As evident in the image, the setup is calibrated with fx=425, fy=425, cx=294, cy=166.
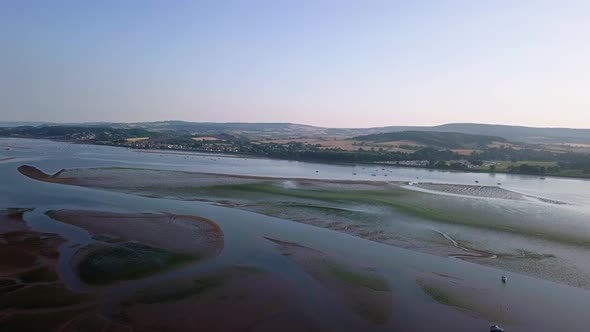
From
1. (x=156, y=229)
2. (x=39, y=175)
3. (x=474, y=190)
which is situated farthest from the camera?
(x=474, y=190)

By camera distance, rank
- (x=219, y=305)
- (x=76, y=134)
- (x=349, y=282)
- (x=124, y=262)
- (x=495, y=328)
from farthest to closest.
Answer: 1. (x=76, y=134)
2. (x=124, y=262)
3. (x=349, y=282)
4. (x=219, y=305)
5. (x=495, y=328)

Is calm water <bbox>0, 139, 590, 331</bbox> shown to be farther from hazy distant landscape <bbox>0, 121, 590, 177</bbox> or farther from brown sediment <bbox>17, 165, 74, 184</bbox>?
hazy distant landscape <bbox>0, 121, 590, 177</bbox>

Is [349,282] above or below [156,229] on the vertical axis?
below

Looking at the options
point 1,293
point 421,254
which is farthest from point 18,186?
point 421,254

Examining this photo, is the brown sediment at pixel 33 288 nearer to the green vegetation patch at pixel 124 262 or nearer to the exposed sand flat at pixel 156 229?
the green vegetation patch at pixel 124 262

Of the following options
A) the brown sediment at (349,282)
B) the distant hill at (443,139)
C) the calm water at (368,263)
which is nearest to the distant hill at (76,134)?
the distant hill at (443,139)

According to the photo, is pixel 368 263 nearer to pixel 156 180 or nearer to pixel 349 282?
pixel 349 282

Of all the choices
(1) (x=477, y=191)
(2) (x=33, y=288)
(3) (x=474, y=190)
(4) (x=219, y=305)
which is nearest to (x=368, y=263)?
(4) (x=219, y=305)

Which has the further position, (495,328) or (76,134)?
(76,134)
